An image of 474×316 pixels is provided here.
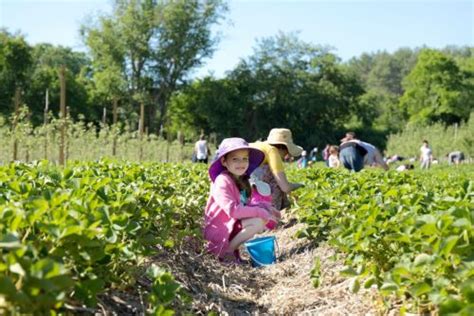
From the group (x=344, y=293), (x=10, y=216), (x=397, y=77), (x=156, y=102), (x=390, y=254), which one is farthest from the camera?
(x=397, y=77)

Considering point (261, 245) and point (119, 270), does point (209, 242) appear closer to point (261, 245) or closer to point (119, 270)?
point (261, 245)

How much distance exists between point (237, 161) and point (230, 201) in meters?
0.37

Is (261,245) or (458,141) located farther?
(458,141)

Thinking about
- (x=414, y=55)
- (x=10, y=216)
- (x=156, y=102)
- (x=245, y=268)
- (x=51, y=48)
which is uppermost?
(x=414, y=55)

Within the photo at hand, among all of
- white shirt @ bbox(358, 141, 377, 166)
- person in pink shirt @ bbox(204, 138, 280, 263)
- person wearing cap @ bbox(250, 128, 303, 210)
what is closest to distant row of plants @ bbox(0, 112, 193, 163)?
white shirt @ bbox(358, 141, 377, 166)

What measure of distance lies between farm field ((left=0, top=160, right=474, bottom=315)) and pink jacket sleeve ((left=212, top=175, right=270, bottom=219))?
1.34ft

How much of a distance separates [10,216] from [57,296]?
0.51 metres

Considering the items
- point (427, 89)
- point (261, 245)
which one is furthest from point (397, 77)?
point (261, 245)

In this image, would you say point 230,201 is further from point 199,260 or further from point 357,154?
point 357,154

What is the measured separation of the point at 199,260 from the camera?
471cm

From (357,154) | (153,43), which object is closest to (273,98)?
(153,43)

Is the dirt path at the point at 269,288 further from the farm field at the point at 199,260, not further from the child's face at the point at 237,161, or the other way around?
the child's face at the point at 237,161

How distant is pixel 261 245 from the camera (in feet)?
17.0

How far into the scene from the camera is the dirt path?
3629 millimetres
